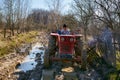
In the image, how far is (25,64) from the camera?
12766 mm

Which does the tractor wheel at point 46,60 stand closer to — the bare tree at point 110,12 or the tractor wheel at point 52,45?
the tractor wheel at point 52,45

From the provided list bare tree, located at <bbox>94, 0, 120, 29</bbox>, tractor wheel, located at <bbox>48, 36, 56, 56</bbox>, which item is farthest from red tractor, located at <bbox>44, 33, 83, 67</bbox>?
bare tree, located at <bbox>94, 0, 120, 29</bbox>

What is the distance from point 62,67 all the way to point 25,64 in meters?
2.52

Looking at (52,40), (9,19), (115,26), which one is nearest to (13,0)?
(9,19)

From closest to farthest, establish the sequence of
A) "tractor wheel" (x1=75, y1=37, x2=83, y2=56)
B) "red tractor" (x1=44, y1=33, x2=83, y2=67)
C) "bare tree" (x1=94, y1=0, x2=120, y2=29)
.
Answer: "red tractor" (x1=44, y1=33, x2=83, y2=67)
"tractor wheel" (x1=75, y1=37, x2=83, y2=56)
"bare tree" (x1=94, y1=0, x2=120, y2=29)

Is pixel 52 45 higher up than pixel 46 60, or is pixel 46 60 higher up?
pixel 52 45

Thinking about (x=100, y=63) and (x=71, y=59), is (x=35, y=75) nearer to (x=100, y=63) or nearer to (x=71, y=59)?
(x=71, y=59)

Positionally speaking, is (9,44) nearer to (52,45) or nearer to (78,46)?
(52,45)

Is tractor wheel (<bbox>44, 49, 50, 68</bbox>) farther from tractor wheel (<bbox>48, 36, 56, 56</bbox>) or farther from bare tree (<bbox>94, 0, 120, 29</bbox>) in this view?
bare tree (<bbox>94, 0, 120, 29</bbox>)

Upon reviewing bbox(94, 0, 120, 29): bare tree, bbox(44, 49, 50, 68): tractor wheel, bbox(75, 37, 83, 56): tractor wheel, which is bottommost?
bbox(44, 49, 50, 68): tractor wheel

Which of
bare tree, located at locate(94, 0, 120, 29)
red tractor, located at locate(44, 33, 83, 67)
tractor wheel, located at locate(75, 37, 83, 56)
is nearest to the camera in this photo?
red tractor, located at locate(44, 33, 83, 67)

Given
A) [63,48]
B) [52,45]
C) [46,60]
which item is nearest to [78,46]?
[63,48]

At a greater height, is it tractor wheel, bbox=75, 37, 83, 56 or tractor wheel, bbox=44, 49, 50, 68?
tractor wheel, bbox=75, 37, 83, 56

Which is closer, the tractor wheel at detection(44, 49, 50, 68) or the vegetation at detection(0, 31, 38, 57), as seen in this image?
the tractor wheel at detection(44, 49, 50, 68)
